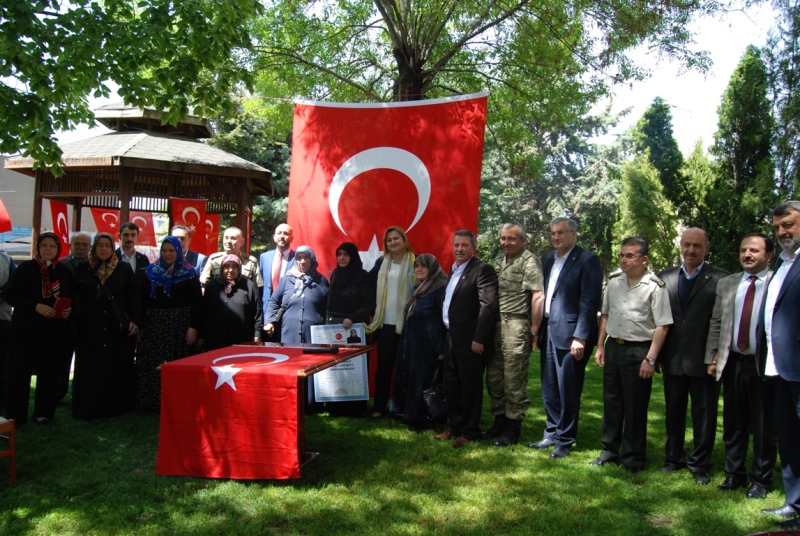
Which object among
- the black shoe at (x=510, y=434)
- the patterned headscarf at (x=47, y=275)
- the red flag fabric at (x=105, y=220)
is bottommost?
the black shoe at (x=510, y=434)

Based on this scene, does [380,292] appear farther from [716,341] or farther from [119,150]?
[119,150]

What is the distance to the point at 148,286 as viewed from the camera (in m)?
6.52

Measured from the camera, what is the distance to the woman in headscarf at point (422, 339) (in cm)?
610

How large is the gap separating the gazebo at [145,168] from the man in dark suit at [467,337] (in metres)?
5.83

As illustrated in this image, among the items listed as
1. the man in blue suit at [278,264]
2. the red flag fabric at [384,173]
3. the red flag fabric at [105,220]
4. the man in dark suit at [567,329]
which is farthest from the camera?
the red flag fabric at [105,220]

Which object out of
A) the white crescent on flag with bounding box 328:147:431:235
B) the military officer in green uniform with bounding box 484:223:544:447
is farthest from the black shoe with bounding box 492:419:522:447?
the white crescent on flag with bounding box 328:147:431:235

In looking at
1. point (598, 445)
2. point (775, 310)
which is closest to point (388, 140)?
point (598, 445)

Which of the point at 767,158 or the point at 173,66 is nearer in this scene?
the point at 173,66

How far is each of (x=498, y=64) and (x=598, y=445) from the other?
290 inches

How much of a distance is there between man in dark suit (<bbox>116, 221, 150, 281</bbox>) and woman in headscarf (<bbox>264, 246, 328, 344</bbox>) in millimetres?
1463

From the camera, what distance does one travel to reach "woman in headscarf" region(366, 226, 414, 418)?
6.54 m

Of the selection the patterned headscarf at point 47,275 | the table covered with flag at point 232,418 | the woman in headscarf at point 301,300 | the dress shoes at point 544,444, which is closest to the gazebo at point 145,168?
the patterned headscarf at point 47,275

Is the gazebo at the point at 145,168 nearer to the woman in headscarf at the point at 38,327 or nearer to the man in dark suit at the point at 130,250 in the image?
the man in dark suit at the point at 130,250

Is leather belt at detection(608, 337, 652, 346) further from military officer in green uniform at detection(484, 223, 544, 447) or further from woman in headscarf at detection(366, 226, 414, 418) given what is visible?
woman in headscarf at detection(366, 226, 414, 418)
